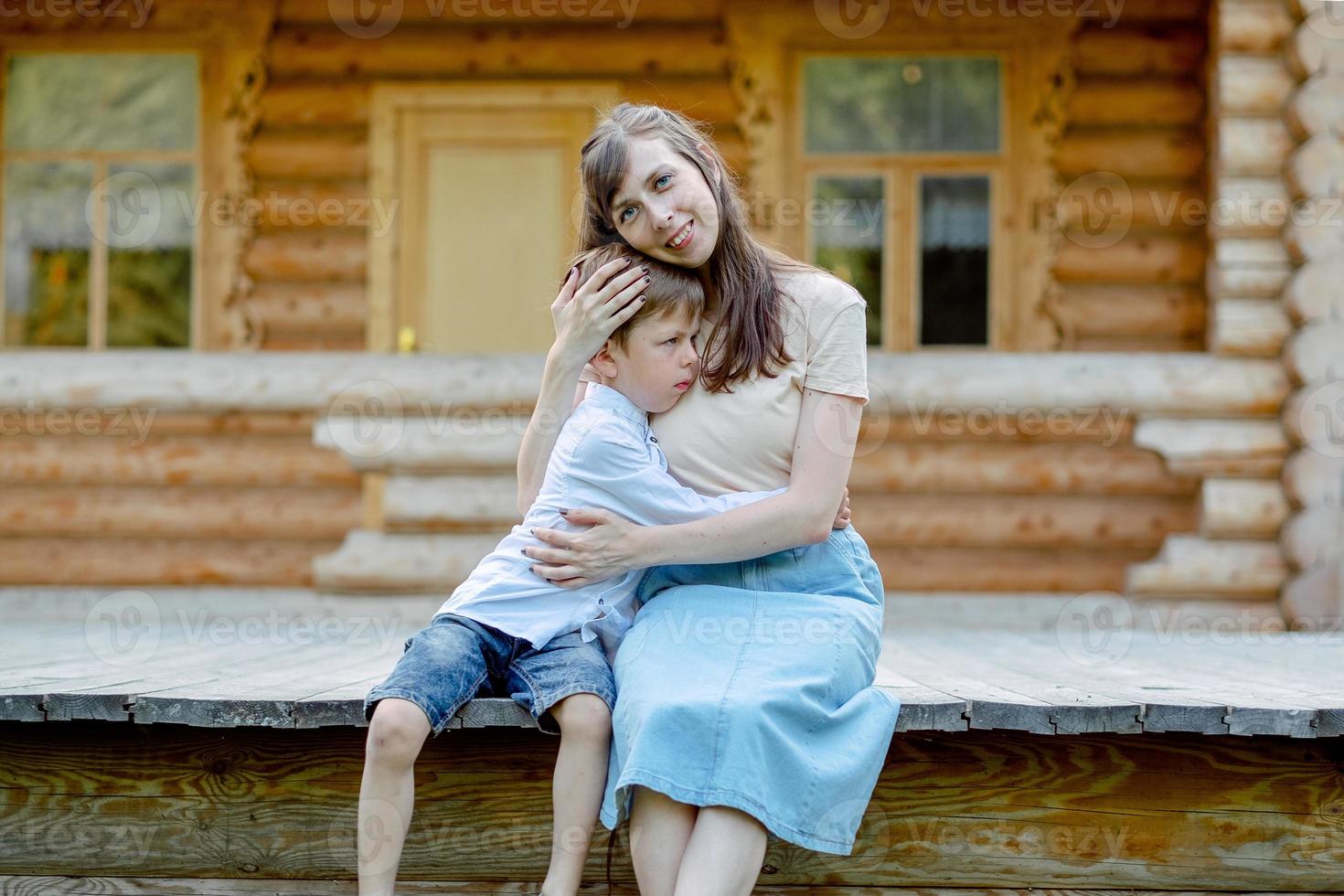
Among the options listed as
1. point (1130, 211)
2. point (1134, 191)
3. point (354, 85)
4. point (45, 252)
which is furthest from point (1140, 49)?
point (45, 252)

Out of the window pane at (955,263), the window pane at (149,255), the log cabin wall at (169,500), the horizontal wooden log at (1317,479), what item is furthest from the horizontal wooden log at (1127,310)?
the window pane at (149,255)

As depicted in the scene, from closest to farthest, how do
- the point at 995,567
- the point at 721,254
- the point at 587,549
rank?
the point at 587,549, the point at 721,254, the point at 995,567

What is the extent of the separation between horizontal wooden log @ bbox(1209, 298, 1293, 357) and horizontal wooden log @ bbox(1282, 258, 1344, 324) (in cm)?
14

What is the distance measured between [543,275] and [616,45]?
1.20m

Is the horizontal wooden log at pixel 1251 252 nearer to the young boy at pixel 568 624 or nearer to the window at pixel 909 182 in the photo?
the window at pixel 909 182

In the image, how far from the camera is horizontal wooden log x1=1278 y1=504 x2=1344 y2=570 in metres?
5.25

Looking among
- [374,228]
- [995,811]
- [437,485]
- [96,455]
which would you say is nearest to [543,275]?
[374,228]

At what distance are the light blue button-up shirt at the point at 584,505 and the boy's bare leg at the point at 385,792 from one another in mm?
284

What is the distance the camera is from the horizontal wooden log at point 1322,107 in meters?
5.33

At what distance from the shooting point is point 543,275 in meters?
6.70

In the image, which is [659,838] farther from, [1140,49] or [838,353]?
[1140,49]

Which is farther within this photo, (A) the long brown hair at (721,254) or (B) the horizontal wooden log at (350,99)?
(B) the horizontal wooden log at (350,99)

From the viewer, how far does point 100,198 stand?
6836 mm

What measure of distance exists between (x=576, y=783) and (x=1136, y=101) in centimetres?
533
